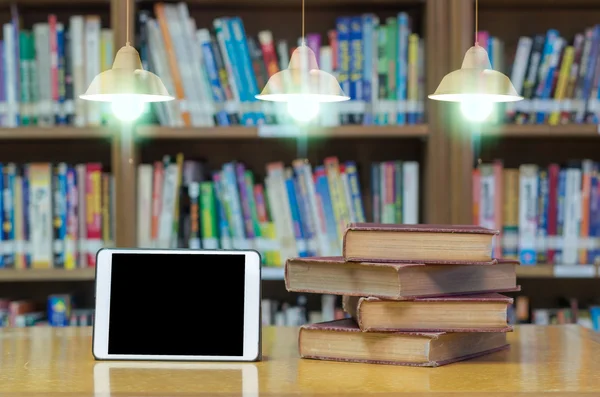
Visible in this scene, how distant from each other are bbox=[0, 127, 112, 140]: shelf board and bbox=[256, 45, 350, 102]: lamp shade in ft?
3.50

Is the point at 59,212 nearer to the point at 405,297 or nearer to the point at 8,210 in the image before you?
the point at 8,210

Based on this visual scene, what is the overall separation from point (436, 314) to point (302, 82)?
0.58 metres

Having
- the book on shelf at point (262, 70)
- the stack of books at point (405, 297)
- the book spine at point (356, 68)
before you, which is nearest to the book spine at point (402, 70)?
the book on shelf at point (262, 70)

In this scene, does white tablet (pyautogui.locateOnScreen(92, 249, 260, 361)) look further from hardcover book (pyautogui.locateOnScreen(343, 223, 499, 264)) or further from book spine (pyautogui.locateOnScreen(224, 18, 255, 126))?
book spine (pyautogui.locateOnScreen(224, 18, 255, 126))

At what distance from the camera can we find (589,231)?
2.75 metres

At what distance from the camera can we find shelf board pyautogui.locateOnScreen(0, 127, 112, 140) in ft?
8.97

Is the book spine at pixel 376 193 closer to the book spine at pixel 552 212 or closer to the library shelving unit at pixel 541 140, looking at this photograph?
the library shelving unit at pixel 541 140

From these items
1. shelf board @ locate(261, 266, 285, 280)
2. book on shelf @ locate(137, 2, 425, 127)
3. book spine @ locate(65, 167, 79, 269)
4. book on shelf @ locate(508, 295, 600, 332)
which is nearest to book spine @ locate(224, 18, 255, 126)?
book on shelf @ locate(137, 2, 425, 127)

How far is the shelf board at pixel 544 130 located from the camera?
8.86 ft

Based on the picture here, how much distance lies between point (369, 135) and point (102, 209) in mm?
835

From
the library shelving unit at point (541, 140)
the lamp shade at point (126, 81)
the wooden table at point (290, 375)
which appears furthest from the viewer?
the library shelving unit at point (541, 140)

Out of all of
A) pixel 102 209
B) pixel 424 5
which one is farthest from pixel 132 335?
pixel 424 5

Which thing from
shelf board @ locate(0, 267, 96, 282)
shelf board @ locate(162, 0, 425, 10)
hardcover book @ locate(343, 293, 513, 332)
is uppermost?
shelf board @ locate(162, 0, 425, 10)

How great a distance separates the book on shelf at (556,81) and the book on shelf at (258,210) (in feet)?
1.30
